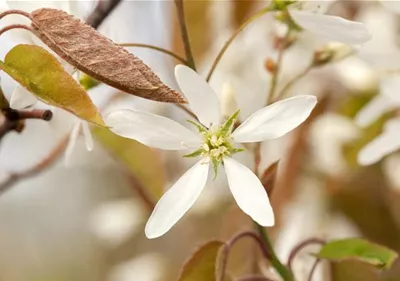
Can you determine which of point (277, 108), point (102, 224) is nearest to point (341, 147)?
point (102, 224)

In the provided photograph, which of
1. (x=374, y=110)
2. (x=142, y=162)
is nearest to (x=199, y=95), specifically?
(x=374, y=110)

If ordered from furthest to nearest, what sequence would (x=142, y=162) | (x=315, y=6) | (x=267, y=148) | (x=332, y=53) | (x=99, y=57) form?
(x=267, y=148), (x=142, y=162), (x=332, y=53), (x=315, y=6), (x=99, y=57)

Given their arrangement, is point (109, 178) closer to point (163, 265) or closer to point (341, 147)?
point (163, 265)

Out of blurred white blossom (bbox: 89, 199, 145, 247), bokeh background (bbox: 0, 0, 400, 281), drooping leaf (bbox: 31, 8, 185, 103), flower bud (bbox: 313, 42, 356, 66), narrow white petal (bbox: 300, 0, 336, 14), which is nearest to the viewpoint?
drooping leaf (bbox: 31, 8, 185, 103)

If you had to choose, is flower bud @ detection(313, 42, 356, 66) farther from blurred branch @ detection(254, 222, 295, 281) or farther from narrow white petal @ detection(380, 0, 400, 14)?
blurred branch @ detection(254, 222, 295, 281)

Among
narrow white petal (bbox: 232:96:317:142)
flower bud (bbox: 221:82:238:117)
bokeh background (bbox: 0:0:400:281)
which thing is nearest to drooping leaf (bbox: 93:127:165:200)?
bokeh background (bbox: 0:0:400:281)

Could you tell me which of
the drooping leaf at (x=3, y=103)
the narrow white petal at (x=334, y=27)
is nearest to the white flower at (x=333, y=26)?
the narrow white petal at (x=334, y=27)

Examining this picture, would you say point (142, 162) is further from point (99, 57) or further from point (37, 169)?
point (99, 57)
